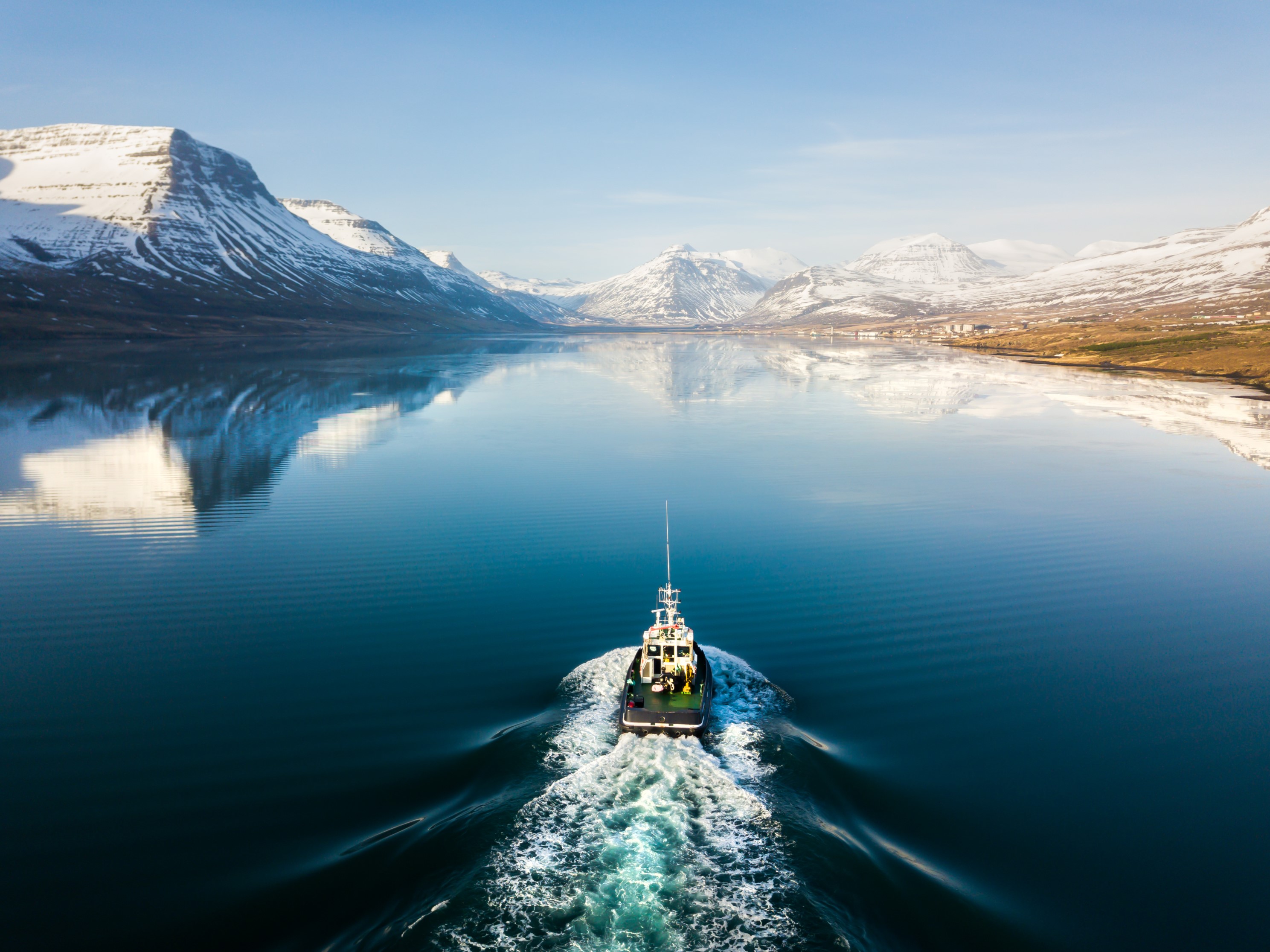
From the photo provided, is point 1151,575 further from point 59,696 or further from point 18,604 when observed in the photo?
point 18,604

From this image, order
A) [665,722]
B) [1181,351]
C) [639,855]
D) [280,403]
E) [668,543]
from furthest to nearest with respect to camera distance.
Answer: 1. [1181,351]
2. [280,403]
3. [668,543]
4. [665,722]
5. [639,855]

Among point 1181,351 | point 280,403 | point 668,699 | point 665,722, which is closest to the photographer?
point 665,722

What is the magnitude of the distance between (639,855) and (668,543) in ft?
76.8

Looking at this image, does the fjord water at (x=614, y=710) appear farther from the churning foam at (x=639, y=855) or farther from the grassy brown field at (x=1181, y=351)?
the grassy brown field at (x=1181, y=351)

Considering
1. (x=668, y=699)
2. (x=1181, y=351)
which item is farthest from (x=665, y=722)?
(x=1181, y=351)

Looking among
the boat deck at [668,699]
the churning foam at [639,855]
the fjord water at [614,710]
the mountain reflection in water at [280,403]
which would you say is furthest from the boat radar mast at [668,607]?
the mountain reflection in water at [280,403]

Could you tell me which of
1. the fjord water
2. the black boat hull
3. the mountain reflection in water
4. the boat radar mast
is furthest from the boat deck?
the mountain reflection in water

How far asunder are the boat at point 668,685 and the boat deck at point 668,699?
0.02m

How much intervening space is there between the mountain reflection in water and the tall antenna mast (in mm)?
26505

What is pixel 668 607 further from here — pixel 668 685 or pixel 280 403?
pixel 280 403

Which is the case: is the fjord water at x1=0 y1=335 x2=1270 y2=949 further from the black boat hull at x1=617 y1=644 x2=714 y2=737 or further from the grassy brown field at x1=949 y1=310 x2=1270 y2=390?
the grassy brown field at x1=949 y1=310 x2=1270 y2=390

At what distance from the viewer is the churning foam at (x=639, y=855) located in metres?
14.9

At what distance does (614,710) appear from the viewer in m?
23.7

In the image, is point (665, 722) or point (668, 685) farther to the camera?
point (668, 685)
